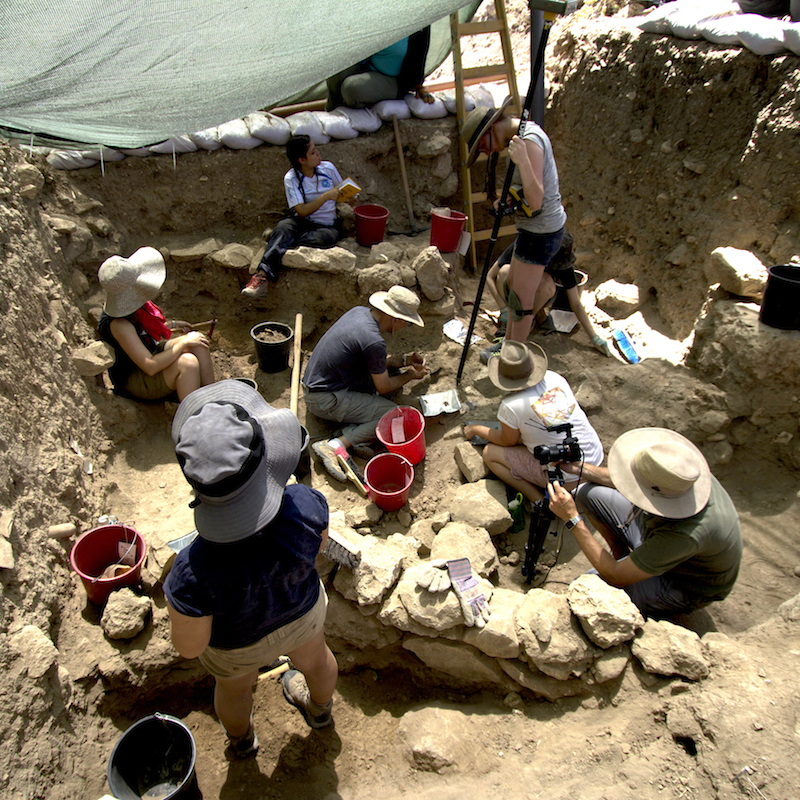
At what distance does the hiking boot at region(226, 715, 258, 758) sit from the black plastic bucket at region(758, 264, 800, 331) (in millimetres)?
4294

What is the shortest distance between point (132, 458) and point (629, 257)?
19.4ft

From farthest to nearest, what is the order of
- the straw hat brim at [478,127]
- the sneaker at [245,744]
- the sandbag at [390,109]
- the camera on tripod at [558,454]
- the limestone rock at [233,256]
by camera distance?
1. the sandbag at [390,109]
2. the limestone rock at [233,256]
3. the straw hat brim at [478,127]
4. the camera on tripod at [558,454]
5. the sneaker at [245,744]

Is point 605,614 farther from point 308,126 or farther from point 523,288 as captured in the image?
point 308,126

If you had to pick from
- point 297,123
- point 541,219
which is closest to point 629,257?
point 541,219

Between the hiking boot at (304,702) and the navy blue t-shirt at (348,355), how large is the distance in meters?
2.10

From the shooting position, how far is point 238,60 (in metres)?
3.64

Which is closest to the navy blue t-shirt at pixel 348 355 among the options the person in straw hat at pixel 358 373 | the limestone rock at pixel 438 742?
the person in straw hat at pixel 358 373

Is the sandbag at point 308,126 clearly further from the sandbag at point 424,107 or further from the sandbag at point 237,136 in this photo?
the sandbag at point 424,107

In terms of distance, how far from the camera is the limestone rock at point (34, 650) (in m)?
2.20

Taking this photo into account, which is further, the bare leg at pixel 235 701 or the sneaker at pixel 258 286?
the sneaker at pixel 258 286

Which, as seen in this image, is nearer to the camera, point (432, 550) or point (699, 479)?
point (699, 479)

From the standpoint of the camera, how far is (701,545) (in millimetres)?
2484

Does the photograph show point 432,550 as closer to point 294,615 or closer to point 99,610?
point 294,615

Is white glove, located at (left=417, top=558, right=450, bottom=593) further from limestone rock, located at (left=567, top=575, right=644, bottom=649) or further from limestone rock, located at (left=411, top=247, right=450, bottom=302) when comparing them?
limestone rock, located at (left=411, top=247, right=450, bottom=302)
